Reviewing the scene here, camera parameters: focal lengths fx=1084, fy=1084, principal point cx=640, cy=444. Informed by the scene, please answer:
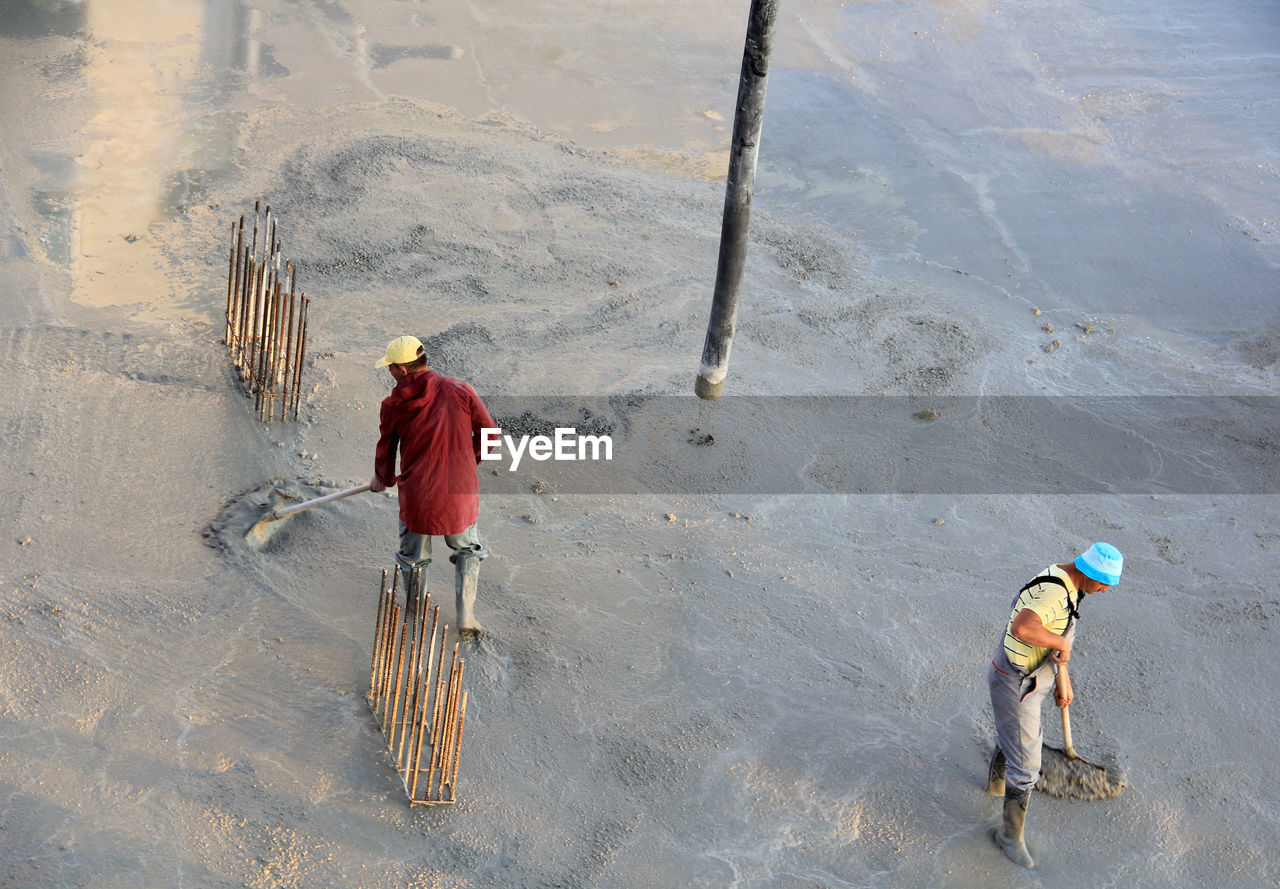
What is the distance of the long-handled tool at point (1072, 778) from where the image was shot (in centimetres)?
489

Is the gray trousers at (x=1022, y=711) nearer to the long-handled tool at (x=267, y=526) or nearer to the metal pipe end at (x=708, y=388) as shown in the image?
the metal pipe end at (x=708, y=388)

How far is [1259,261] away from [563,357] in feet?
21.7

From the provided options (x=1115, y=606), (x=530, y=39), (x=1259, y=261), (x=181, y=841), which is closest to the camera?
(x=181, y=841)

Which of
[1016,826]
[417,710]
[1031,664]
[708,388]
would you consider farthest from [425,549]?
[1016,826]

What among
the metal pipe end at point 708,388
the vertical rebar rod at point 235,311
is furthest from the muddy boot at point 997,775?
the vertical rebar rod at point 235,311

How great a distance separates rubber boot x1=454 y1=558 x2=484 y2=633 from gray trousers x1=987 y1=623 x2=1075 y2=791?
2.45 m

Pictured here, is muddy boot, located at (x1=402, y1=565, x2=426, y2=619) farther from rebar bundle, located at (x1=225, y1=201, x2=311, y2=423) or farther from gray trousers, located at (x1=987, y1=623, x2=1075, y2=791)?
gray trousers, located at (x1=987, y1=623, x2=1075, y2=791)

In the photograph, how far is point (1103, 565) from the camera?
439 cm

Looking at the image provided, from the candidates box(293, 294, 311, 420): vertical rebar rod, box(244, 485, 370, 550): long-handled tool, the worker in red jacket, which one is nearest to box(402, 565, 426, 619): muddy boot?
the worker in red jacket

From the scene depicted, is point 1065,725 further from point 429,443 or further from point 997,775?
point 429,443

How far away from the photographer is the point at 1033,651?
4.50m

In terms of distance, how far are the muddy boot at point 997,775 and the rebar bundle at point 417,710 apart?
2.37m

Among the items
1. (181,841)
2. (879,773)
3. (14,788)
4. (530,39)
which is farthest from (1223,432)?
(530,39)

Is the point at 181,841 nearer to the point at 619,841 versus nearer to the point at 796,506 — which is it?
the point at 619,841
